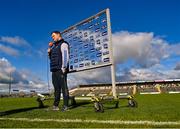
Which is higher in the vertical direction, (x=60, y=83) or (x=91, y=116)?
(x=60, y=83)

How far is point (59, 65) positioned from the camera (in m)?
8.69

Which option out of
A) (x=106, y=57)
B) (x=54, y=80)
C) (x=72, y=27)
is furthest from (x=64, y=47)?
(x=72, y=27)

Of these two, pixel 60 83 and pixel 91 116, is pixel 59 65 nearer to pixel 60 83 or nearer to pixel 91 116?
pixel 60 83

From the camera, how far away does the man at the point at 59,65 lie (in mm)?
8539

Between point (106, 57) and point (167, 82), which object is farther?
point (167, 82)

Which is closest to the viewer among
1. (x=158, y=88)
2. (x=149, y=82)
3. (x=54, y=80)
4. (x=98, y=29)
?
(x=54, y=80)

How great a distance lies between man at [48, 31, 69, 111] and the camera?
8539mm

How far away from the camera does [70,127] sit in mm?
4957

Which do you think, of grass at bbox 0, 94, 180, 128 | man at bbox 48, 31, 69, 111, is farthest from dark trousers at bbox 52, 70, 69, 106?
grass at bbox 0, 94, 180, 128

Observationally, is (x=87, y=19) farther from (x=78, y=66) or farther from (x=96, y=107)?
(x=96, y=107)

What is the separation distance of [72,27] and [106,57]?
8.38ft

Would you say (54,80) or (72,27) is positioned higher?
(72,27)

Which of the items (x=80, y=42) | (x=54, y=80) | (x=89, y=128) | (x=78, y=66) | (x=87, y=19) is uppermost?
(x=87, y=19)

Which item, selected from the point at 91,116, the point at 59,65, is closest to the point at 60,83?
the point at 59,65
